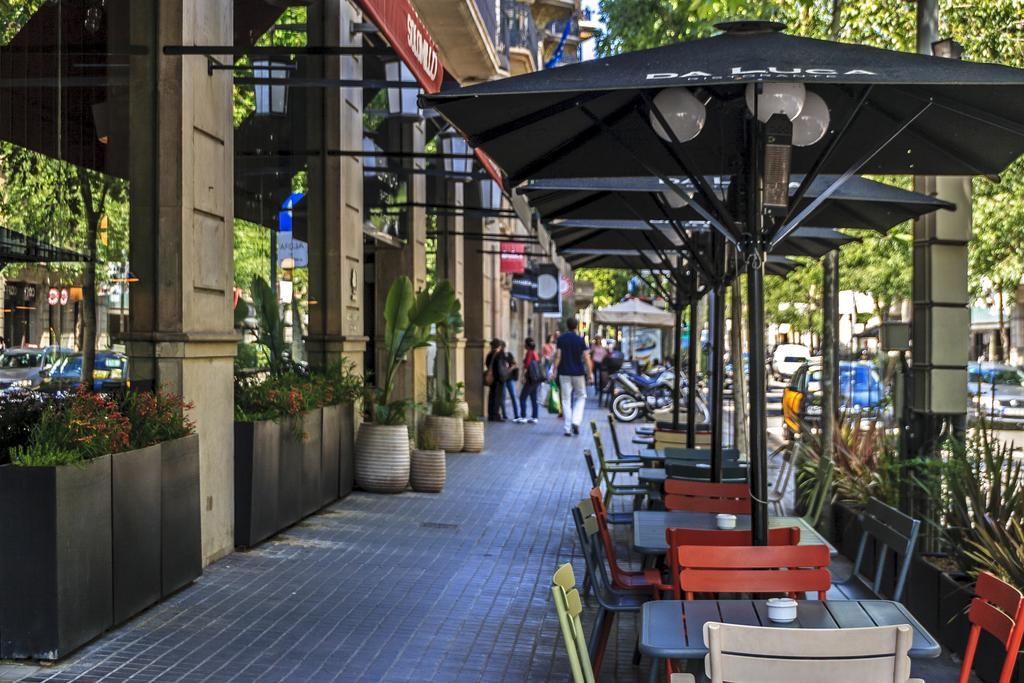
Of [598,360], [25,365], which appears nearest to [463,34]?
[25,365]

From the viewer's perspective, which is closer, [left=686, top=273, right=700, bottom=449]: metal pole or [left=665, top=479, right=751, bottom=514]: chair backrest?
[left=665, top=479, right=751, bottom=514]: chair backrest

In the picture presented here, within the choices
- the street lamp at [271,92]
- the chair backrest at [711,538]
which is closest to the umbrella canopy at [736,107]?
the chair backrest at [711,538]

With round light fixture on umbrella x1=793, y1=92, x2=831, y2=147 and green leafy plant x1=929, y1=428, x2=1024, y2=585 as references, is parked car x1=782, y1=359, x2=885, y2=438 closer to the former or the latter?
green leafy plant x1=929, y1=428, x2=1024, y2=585

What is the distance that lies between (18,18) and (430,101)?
10.7ft

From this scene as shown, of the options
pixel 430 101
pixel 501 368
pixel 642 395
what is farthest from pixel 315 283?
pixel 642 395

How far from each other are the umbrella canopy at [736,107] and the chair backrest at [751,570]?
1850 mm

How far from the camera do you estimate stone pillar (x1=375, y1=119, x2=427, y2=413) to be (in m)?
18.7

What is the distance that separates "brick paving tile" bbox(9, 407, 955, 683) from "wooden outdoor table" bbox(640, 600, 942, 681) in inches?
67.5

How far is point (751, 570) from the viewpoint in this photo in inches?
218

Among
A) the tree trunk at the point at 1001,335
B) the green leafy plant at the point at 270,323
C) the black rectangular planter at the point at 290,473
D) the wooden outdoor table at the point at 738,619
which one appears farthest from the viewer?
the tree trunk at the point at 1001,335

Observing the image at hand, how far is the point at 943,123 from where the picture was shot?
6.81 meters

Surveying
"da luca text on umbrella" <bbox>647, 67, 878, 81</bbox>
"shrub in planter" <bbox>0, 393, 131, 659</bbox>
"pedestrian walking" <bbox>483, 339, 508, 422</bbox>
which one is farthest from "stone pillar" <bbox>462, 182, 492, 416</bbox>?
"da luca text on umbrella" <bbox>647, 67, 878, 81</bbox>

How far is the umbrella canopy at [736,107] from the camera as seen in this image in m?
5.15

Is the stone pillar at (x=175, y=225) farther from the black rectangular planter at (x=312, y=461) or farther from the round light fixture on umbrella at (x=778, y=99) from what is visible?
the round light fixture on umbrella at (x=778, y=99)
